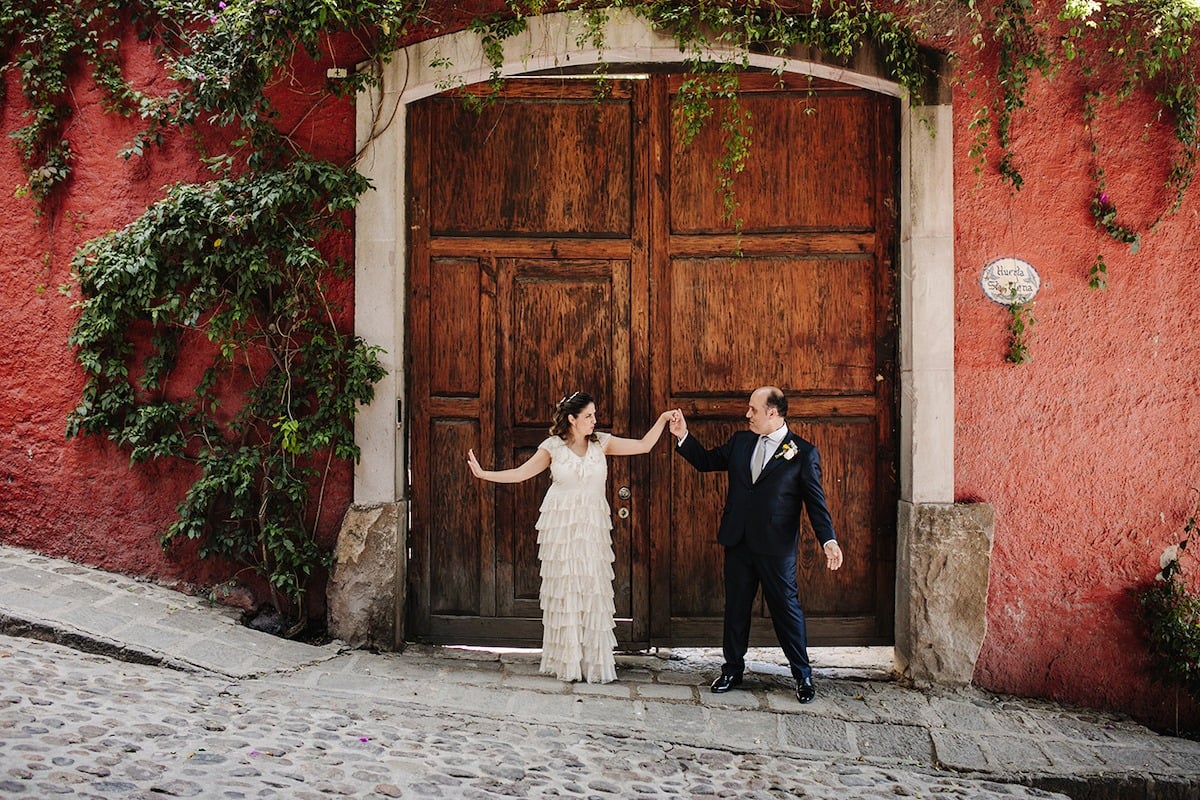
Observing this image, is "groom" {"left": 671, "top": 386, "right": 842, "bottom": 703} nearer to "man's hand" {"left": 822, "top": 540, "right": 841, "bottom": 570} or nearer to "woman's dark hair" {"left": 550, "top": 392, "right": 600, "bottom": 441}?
"man's hand" {"left": 822, "top": 540, "right": 841, "bottom": 570}

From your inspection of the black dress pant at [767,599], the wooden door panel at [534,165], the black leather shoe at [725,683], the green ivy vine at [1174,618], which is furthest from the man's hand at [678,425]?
the green ivy vine at [1174,618]

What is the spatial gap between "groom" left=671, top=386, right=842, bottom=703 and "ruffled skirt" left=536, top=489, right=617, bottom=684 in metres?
0.60

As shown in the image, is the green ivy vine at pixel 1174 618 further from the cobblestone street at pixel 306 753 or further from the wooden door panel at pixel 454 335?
the wooden door panel at pixel 454 335

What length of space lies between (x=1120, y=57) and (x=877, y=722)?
149 inches

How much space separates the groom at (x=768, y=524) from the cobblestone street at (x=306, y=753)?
0.79 m

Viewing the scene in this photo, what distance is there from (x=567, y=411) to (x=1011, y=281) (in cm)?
254

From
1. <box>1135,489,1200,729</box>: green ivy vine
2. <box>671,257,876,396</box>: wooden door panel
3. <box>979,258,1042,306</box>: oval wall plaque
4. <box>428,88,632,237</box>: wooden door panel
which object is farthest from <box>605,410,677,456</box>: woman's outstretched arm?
<box>1135,489,1200,729</box>: green ivy vine

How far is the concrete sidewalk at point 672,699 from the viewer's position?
14.6 feet

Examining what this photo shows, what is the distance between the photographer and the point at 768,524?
16.3 feet

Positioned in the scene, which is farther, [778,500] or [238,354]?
[238,354]

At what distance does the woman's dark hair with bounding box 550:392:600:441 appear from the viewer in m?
5.12

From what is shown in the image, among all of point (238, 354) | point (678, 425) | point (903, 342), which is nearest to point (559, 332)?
point (678, 425)

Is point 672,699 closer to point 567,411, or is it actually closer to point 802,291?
point 567,411

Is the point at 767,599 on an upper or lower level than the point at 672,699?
upper
